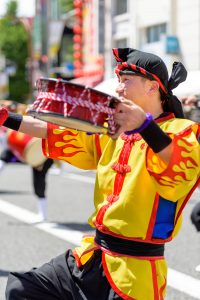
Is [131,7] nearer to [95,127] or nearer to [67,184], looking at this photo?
[67,184]

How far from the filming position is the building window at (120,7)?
25516mm

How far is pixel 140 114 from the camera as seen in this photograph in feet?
7.35

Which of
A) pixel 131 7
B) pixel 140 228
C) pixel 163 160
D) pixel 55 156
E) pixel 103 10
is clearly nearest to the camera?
pixel 163 160

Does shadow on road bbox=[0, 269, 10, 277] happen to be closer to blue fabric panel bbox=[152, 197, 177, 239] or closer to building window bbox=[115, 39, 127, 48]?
blue fabric panel bbox=[152, 197, 177, 239]

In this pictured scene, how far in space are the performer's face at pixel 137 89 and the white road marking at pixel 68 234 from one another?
7.90 ft

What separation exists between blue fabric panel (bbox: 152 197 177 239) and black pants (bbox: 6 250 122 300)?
0.27m

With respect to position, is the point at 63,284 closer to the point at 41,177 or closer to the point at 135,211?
the point at 135,211

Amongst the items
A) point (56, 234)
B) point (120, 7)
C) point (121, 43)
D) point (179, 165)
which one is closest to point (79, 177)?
point (56, 234)

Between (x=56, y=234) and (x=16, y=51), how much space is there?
57611mm

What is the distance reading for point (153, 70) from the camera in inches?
109

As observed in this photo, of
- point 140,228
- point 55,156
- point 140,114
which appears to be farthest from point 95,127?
point 55,156

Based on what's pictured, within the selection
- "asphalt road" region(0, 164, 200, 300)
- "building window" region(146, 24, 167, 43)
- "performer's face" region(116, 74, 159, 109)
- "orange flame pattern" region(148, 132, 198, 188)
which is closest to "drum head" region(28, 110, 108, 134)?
"orange flame pattern" region(148, 132, 198, 188)

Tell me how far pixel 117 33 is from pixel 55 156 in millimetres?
22891

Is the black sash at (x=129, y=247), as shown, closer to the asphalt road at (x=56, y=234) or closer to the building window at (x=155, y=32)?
the asphalt road at (x=56, y=234)
